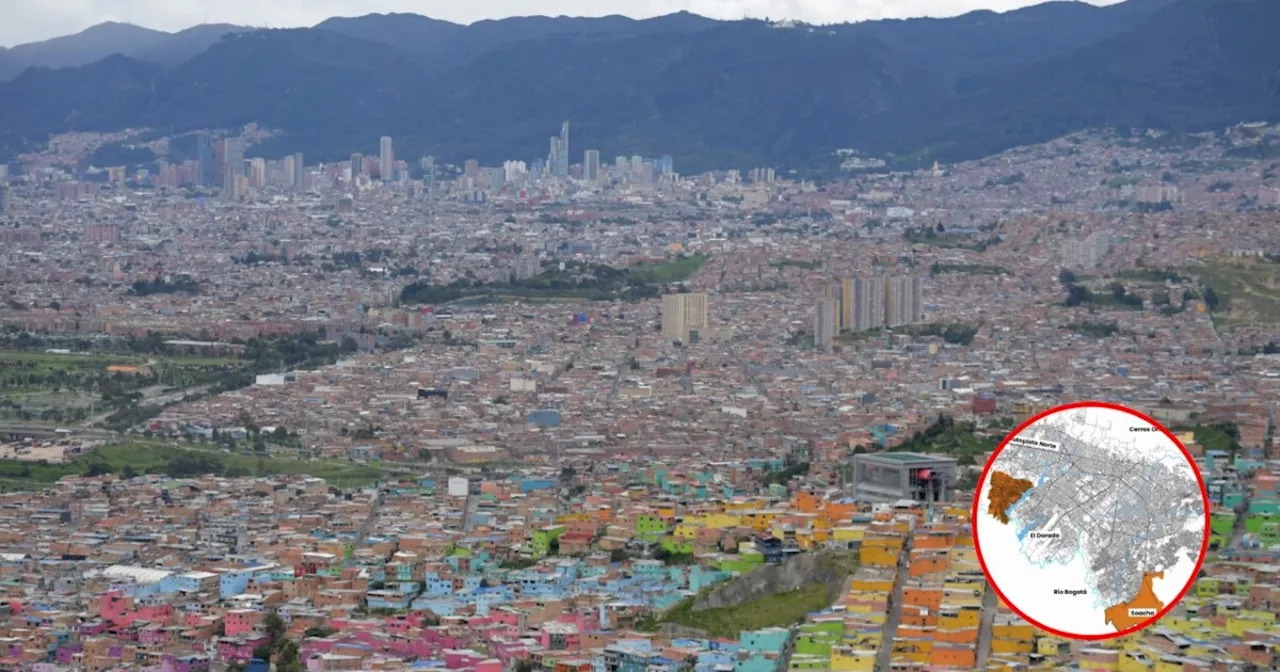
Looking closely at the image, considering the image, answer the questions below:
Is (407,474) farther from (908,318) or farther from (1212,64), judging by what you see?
(1212,64)

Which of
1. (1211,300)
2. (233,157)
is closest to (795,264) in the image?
(1211,300)

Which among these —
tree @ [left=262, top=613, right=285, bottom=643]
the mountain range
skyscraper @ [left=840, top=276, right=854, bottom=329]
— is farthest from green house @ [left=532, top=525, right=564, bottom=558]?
the mountain range

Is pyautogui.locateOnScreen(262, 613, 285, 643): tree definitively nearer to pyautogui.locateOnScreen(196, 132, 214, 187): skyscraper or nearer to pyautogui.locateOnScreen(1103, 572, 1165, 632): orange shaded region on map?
pyautogui.locateOnScreen(1103, 572, 1165, 632): orange shaded region on map

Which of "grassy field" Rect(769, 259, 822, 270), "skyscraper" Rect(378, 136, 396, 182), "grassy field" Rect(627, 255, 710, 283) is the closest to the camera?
"grassy field" Rect(627, 255, 710, 283)

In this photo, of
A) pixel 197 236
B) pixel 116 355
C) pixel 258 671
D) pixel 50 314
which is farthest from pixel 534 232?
pixel 258 671

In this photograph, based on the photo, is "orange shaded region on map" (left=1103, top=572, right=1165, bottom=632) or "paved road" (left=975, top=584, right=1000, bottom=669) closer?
"orange shaded region on map" (left=1103, top=572, right=1165, bottom=632)

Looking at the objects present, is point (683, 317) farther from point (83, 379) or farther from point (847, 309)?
point (83, 379)
